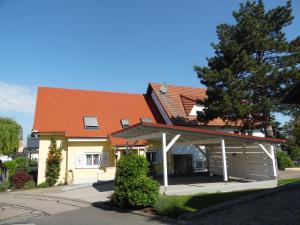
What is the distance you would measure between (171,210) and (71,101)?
21.1m

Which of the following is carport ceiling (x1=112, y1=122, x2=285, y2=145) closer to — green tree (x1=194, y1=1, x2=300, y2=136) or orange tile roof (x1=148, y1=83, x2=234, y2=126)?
green tree (x1=194, y1=1, x2=300, y2=136)

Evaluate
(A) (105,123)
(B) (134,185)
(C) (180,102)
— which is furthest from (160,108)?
(B) (134,185)

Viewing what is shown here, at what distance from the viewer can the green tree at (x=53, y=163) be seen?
2503cm

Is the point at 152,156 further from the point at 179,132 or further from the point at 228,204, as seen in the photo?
the point at 228,204

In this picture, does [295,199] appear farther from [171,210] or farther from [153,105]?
[153,105]

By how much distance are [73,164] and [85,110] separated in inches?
221

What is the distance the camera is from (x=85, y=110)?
29.7m

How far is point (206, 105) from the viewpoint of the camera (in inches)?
1008

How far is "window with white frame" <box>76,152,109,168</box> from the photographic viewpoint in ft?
85.7

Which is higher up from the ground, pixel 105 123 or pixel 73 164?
pixel 105 123

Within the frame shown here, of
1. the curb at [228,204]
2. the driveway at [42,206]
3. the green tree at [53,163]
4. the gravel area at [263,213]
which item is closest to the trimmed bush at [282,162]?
the curb at [228,204]

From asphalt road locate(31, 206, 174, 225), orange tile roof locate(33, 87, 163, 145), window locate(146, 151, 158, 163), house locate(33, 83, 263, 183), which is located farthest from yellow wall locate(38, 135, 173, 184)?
asphalt road locate(31, 206, 174, 225)

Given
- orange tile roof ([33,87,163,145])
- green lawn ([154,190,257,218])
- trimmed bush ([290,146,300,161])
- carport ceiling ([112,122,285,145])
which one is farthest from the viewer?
trimmed bush ([290,146,300,161])

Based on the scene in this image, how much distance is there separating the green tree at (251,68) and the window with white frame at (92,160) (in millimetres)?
8959
